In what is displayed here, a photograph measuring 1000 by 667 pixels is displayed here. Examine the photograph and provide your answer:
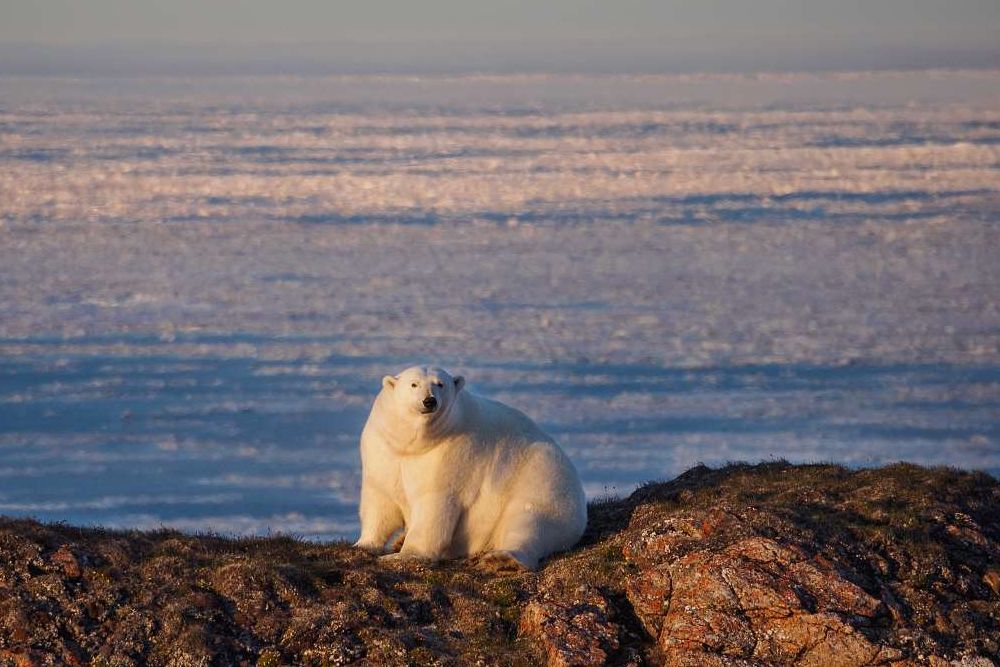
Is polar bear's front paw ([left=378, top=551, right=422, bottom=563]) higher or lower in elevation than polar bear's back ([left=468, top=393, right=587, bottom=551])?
lower

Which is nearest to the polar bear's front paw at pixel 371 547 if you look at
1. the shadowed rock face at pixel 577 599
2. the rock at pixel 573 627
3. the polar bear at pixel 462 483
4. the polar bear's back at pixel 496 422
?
the polar bear at pixel 462 483

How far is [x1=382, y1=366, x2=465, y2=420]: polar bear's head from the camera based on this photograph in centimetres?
891

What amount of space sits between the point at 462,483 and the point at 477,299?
1277 centimetres

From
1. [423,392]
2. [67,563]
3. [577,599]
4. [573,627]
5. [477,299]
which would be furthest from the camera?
[477,299]

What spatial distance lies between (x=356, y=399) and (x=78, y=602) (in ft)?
32.1

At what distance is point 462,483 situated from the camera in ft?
30.9

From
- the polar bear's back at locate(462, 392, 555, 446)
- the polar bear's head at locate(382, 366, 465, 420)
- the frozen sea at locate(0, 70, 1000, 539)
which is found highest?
the polar bear's head at locate(382, 366, 465, 420)

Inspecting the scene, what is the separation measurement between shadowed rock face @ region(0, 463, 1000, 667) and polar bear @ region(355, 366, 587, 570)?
17.0 inches

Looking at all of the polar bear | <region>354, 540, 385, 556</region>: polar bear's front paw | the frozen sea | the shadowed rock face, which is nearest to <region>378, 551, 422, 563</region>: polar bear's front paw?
the polar bear

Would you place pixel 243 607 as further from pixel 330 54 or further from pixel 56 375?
pixel 330 54

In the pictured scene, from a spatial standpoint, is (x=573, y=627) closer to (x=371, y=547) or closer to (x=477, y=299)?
(x=371, y=547)

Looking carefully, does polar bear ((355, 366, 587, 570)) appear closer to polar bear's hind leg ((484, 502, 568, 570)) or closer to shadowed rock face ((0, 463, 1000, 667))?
polar bear's hind leg ((484, 502, 568, 570))

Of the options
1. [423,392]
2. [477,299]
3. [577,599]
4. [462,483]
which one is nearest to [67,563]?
[423,392]

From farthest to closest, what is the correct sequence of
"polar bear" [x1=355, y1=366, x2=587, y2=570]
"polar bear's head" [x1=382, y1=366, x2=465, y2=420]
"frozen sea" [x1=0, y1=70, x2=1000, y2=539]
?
A: 1. "frozen sea" [x1=0, y1=70, x2=1000, y2=539]
2. "polar bear" [x1=355, y1=366, x2=587, y2=570]
3. "polar bear's head" [x1=382, y1=366, x2=465, y2=420]
